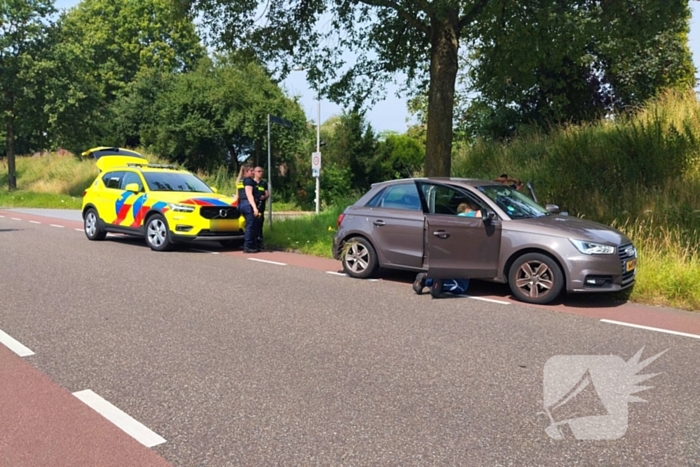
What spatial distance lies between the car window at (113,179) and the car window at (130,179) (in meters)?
0.14

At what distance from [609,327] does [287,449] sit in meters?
4.36

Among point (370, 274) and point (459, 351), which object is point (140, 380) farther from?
point (370, 274)

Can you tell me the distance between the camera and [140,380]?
473cm

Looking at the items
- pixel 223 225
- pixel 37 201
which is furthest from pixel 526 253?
pixel 37 201

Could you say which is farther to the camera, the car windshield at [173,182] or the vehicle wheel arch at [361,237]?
the car windshield at [173,182]

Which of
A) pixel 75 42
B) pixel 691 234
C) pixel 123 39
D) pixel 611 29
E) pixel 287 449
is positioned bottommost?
pixel 287 449

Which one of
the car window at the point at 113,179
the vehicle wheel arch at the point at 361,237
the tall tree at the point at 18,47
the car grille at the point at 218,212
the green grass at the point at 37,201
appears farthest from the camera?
the tall tree at the point at 18,47

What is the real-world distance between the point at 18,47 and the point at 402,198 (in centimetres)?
3147

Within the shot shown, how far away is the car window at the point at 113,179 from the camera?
1391cm

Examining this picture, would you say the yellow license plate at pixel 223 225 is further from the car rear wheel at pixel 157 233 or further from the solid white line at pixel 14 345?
the solid white line at pixel 14 345

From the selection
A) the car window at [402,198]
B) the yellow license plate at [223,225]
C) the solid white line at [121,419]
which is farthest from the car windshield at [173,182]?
the solid white line at [121,419]

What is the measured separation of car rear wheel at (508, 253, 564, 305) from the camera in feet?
25.1

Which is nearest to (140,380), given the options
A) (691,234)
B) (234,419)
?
(234,419)

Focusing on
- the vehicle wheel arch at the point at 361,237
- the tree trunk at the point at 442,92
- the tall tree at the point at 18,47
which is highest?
the tall tree at the point at 18,47
